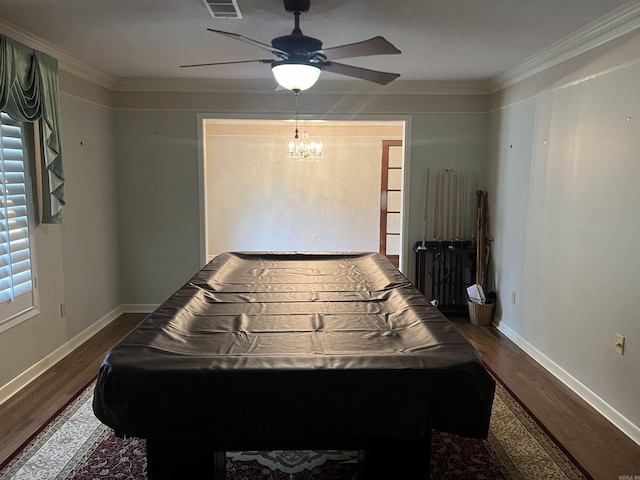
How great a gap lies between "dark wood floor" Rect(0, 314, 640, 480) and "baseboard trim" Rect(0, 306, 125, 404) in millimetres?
47

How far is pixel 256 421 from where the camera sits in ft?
4.90

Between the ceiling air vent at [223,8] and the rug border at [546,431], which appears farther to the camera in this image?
the ceiling air vent at [223,8]

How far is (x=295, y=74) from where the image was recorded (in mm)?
2346

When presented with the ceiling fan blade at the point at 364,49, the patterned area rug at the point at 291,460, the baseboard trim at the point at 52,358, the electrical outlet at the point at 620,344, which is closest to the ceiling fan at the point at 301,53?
the ceiling fan blade at the point at 364,49

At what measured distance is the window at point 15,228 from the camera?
9.36 feet

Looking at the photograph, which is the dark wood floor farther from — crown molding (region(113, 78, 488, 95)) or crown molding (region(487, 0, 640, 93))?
crown molding (region(113, 78, 488, 95))

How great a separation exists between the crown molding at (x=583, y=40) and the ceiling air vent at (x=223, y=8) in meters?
2.05

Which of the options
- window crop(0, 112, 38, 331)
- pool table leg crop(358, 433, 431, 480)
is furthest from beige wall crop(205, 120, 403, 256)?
pool table leg crop(358, 433, 431, 480)

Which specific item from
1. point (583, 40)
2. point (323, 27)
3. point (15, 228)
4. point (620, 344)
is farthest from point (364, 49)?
point (15, 228)

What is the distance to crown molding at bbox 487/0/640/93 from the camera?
8.27 feet

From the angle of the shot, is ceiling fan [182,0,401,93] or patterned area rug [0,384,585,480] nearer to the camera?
patterned area rug [0,384,585,480]

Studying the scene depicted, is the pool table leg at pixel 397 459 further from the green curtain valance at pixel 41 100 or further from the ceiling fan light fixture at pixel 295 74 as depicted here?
the green curtain valance at pixel 41 100

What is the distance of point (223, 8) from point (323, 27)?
649 mm

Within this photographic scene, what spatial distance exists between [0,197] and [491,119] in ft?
13.6
